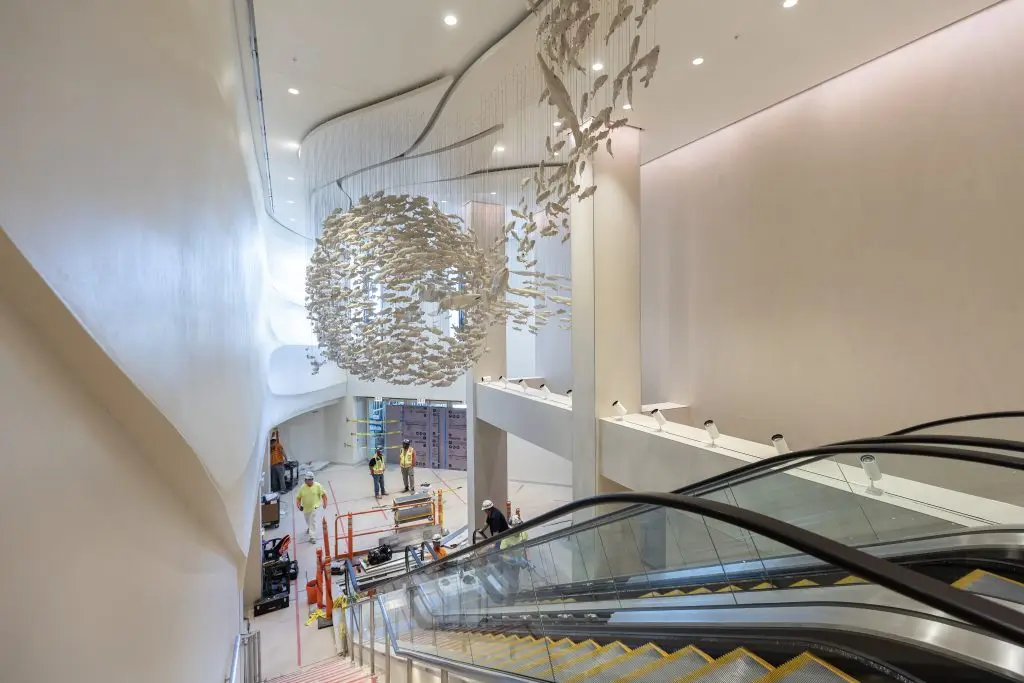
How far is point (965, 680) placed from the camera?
49.4 inches

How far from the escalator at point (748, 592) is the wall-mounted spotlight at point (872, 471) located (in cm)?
8

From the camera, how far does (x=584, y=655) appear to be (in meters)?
2.52

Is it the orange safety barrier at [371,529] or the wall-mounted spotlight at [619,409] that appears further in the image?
the orange safety barrier at [371,529]

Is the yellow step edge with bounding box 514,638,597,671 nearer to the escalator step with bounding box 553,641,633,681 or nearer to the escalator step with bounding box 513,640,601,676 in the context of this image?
the escalator step with bounding box 513,640,601,676

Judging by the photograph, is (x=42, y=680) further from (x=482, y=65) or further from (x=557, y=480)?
(x=557, y=480)

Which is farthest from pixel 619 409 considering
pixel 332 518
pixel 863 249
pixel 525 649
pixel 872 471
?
pixel 332 518

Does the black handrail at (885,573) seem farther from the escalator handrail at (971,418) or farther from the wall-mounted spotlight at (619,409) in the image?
the wall-mounted spotlight at (619,409)

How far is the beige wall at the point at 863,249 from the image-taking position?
14.8 feet

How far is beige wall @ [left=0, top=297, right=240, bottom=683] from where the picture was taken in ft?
3.68

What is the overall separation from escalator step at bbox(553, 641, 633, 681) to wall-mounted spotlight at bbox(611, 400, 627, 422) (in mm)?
3771

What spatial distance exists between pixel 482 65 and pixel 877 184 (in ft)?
16.0

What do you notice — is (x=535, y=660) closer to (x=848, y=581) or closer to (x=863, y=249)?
(x=848, y=581)

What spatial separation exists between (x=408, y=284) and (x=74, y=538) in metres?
3.88

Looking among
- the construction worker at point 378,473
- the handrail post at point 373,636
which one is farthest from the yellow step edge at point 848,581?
the construction worker at point 378,473
